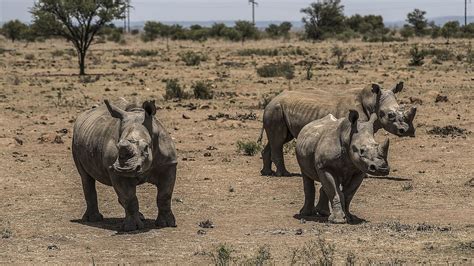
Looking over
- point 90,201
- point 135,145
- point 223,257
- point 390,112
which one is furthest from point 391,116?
point 223,257

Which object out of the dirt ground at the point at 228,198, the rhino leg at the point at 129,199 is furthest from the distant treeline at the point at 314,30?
the rhino leg at the point at 129,199

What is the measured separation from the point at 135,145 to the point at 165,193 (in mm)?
1208

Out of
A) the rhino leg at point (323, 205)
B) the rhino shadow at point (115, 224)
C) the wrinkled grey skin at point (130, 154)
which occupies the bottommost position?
the rhino shadow at point (115, 224)

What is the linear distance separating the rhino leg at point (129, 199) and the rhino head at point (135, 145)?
321 mm

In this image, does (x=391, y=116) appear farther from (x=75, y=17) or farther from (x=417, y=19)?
(x=417, y=19)

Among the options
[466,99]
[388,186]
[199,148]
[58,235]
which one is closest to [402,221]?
[388,186]

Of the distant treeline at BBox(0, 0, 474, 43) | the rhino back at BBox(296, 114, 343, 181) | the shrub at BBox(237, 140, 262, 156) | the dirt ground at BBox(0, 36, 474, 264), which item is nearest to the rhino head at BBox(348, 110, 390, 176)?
the rhino back at BBox(296, 114, 343, 181)

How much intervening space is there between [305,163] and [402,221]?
1.45 meters

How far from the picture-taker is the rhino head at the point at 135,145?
9.88m

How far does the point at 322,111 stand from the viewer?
14.8 meters

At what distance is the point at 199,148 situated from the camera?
19.1 metres

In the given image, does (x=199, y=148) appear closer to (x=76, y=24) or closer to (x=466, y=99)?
(x=466, y=99)

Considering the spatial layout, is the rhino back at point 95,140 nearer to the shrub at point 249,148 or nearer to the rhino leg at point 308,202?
the rhino leg at point 308,202

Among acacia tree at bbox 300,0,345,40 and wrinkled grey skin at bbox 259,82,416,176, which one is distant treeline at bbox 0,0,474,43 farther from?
wrinkled grey skin at bbox 259,82,416,176
